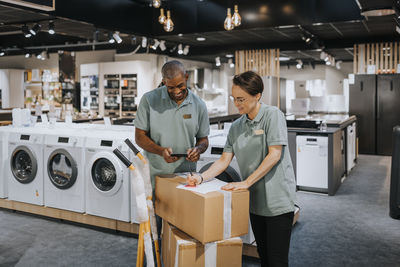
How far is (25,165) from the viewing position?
513cm

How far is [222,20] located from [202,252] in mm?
7417

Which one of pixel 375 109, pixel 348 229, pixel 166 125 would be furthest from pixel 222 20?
pixel 166 125

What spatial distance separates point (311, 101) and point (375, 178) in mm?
6172

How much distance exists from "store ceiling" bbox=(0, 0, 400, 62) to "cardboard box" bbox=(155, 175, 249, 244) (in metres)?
5.32

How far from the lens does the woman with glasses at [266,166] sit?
218cm

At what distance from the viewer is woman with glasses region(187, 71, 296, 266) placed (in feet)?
7.16

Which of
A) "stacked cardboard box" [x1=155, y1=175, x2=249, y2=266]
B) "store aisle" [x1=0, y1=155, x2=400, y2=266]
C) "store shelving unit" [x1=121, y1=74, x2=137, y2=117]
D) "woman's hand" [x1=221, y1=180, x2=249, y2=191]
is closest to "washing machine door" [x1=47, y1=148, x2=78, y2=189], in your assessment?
"store aisle" [x1=0, y1=155, x2=400, y2=266]

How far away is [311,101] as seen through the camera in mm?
13234

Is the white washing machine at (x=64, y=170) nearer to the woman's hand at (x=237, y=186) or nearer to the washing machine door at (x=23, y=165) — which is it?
the washing machine door at (x=23, y=165)

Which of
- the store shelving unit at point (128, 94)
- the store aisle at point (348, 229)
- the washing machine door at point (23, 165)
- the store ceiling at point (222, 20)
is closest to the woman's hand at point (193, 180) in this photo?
the store aisle at point (348, 229)

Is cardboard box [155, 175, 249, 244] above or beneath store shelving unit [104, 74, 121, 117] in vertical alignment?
beneath

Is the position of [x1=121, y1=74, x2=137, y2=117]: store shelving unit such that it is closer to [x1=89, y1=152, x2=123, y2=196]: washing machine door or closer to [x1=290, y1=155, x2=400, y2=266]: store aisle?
[x1=290, y1=155, x2=400, y2=266]: store aisle

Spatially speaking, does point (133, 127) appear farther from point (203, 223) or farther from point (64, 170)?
point (203, 223)

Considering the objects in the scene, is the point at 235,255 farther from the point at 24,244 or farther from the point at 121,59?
the point at 121,59
